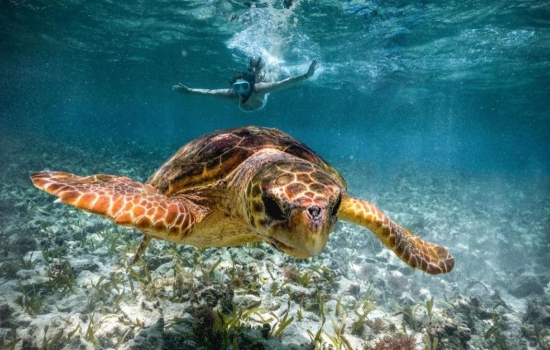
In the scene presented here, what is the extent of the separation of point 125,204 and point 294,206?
1692mm

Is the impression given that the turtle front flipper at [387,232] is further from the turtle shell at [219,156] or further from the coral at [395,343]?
the coral at [395,343]

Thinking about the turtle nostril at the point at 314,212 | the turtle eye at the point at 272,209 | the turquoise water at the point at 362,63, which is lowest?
the turquoise water at the point at 362,63

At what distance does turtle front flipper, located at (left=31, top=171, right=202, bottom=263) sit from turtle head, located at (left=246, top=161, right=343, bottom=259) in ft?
2.52

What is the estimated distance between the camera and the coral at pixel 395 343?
12.2ft

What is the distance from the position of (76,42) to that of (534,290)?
32394mm

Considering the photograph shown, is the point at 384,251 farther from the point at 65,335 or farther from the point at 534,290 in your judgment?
the point at 65,335

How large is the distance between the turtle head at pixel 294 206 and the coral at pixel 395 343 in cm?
225

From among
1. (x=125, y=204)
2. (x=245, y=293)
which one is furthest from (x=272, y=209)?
(x=245, y=293)

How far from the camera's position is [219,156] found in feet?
12.5

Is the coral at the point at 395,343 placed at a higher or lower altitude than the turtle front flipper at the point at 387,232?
lower

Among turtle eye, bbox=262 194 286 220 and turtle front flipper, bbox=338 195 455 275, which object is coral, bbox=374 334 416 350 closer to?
turtle front flipper, bbox=338 195 455 275

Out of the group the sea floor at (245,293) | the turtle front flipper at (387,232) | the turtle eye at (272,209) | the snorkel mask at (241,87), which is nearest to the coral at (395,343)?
the sea floor at (245,293)

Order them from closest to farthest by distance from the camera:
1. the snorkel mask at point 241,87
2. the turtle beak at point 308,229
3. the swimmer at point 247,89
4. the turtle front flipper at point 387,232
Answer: the turtle beak at point 308,229, the turtle front flipper at point 387,232, the snorkel mask at point 241,87, the swimmer at point 247,89

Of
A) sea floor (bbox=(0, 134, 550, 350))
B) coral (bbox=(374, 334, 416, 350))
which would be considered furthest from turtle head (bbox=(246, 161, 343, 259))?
coral (bbox=(374, 334, 416, 350))
